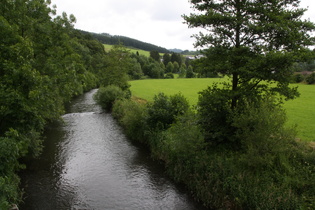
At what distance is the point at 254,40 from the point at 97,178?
12041 mm

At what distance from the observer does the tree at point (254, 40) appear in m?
10.3

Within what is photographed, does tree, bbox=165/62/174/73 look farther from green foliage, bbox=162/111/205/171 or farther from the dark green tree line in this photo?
green foliage, bbox=162/111/205/171

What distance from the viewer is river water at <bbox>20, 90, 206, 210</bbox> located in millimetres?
11211

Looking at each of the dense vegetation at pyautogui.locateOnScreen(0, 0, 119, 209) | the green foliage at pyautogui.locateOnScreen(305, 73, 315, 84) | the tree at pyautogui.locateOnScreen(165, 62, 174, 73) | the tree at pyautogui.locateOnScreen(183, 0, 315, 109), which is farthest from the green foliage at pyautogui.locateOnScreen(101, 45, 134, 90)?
the tree at pyautogui.locateOnScreen(165, 62, 174, 73)

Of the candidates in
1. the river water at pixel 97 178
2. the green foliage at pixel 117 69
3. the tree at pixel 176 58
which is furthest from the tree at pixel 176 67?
the river water at pixel 97 178

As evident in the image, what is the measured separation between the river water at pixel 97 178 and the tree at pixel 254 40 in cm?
645

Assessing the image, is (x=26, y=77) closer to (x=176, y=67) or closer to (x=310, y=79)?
(x=310, y=79)

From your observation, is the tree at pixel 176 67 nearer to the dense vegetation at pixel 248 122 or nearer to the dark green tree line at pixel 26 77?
the dark green tree line at pixel 26 77

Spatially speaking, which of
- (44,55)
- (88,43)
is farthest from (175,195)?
(88,43)

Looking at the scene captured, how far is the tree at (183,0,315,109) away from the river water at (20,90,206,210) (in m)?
6.45

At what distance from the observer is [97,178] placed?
13.8 m

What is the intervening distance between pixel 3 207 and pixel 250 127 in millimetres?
9939

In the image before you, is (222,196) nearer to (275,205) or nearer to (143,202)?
(275,205)

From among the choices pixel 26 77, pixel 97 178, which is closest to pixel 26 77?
pixel 26 77
